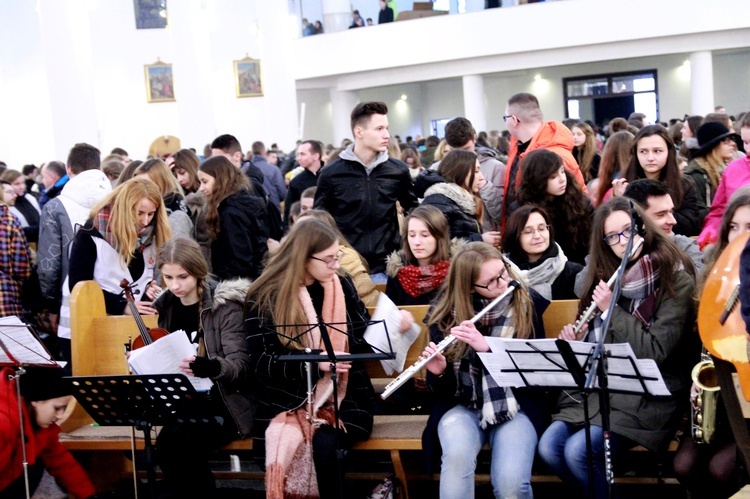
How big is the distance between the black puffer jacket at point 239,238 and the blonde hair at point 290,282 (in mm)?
2008

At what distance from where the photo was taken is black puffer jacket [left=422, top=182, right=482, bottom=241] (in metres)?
6.23

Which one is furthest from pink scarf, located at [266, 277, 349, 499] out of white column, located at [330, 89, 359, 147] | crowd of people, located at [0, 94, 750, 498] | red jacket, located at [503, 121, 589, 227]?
white column, located at [330, 89, 359, 147]

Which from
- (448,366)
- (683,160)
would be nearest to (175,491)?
(448,366)

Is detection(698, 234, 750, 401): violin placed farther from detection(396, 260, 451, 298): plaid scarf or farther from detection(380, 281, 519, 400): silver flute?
detection(396, 260, 451, 298): plaid scarf

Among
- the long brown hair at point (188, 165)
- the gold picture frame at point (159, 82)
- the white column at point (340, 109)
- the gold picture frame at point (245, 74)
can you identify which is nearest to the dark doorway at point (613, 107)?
the white column at point (340, 109)

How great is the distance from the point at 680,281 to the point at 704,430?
702 millimetres

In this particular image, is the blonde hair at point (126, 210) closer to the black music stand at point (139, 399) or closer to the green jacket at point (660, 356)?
the black music stand at point (139, 399)

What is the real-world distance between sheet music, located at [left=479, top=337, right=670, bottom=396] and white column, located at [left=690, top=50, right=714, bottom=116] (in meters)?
19.4

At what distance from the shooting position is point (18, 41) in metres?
25.9

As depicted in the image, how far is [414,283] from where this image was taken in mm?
5512

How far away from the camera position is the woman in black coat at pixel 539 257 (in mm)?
5289

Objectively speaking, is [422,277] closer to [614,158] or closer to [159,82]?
[614,158]

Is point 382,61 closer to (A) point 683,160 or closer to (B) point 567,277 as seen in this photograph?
(A) point 683,160

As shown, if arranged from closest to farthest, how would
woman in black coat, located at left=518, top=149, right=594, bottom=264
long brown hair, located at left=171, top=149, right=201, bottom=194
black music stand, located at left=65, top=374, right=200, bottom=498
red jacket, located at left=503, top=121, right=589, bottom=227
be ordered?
black music stand, located at left=65, top=374, right=200, bottom=498
woman in black coat, located at left=518, top=149, right=594, bottom=264
red jacket, located at left=503, top=121, right=589, bottom=227
long brown hair, located at left=171, top=149, right=201, bottom=194
